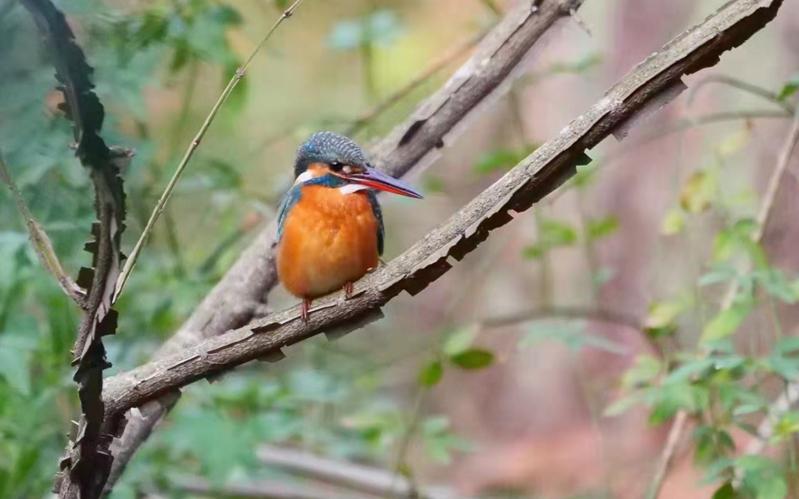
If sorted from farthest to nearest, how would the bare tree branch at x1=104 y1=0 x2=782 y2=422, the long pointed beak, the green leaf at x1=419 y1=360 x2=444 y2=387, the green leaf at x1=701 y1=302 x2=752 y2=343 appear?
the green leaf at x1=419 y1=360 x2=444 y2=387
the green leaf at x1=701 y1=302 x2=752 y2=343
the long pointed beak
the bare tree branch at x1=104 y1=0 x2=782 y2=422

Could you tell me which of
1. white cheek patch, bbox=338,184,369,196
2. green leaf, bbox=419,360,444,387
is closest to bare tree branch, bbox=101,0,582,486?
white cheek patch, bbox=338,184,369,196

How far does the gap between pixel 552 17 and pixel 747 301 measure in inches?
24.5

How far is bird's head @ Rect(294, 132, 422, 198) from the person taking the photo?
6.07 ft

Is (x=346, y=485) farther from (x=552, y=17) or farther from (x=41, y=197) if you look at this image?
(x=552, y=17)

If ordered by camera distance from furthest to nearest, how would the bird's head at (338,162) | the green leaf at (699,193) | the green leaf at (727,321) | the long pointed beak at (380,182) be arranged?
the green leaf at (699,193) < the green leaf at (727,321) < the bird's head at (338,162) < the long pointed beak at (380,182)

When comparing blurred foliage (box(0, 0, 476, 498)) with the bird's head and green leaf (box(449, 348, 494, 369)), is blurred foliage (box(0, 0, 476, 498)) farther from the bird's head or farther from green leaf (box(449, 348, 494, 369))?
the bird's head

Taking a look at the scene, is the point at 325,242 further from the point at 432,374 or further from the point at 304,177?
the point at 432,374

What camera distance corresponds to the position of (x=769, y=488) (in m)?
1.80

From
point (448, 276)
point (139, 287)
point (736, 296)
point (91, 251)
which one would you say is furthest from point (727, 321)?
point (448, 276)

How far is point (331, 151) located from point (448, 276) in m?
4.62

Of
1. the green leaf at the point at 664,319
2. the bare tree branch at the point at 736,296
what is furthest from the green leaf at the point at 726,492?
the green leaf at the point at 664,319

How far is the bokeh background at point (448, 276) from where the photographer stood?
223 cm

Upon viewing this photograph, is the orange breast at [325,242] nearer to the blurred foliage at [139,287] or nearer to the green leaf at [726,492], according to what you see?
the blurred foliage at [139,287]

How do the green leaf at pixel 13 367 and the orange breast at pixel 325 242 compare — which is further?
the green leaf at pixel 13 367
